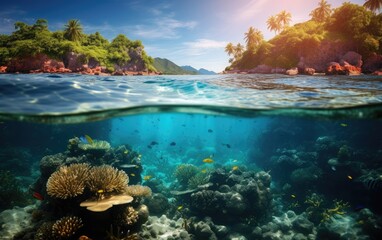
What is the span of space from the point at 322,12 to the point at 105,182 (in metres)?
63.0

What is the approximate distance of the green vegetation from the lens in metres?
17.7

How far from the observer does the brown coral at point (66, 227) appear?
285 inches

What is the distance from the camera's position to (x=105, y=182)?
8.25 meters

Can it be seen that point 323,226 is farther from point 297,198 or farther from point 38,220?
point 38,220

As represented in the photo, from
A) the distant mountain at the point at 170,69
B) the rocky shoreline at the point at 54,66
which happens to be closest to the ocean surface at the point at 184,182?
the rocky shoreline at the point at 54,66

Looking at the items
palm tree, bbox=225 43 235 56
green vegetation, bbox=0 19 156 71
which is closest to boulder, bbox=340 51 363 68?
green vegetation, bbox=0 19 156 71

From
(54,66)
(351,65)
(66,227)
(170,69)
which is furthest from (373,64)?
(170,69)

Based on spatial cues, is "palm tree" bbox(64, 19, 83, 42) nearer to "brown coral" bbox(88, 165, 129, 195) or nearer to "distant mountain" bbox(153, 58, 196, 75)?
"distant mountain" bbox(153, 58, 196, 75)

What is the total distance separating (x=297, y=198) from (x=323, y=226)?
4.04 m

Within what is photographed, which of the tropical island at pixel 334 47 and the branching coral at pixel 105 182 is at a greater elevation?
the tropical island at pixel 334 47

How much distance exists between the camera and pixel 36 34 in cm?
2188

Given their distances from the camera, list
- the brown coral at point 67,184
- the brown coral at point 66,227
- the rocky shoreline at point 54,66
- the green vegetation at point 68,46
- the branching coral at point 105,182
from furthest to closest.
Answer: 1. the green vegetation at point 68,46
2. the rocky shoreline at point 54,66
3. the branching coral at point 105,182
4. the brown coral at point 67,184
5. the brown coral at point 66,227

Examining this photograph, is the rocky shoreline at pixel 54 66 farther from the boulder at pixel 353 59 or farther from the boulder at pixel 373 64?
the boulder at pixel 373 64

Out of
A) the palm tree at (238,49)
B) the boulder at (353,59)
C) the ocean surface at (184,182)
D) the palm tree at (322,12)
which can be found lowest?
the ocean surface at (184,182)
